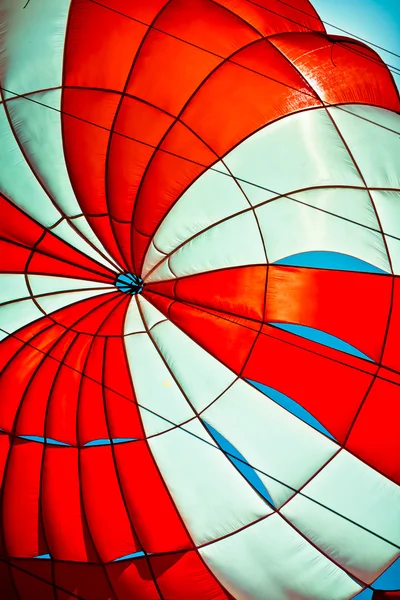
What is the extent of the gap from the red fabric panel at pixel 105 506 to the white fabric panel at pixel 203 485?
0.43 metres

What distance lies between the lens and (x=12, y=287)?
5926 millimetres

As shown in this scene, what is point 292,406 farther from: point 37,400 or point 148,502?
point 37,400

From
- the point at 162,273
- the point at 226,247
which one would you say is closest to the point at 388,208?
the point at 226,247

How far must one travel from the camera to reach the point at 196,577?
5477 mm

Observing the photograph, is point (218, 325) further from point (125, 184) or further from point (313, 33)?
point (313, 33)

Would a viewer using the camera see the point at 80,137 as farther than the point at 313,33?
Yes

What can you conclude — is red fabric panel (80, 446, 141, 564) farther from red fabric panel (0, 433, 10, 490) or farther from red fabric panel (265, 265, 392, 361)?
red fabric panel (265, 265, 392, 361)

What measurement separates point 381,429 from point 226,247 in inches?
68.1

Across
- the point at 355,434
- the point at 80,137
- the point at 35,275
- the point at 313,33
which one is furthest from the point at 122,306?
the point at 313,33

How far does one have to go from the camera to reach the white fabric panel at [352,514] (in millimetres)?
5086

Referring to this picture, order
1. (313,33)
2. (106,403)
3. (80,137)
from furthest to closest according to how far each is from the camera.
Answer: (106,403) < (80,137) < (313,33)

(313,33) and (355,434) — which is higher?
(313,33)

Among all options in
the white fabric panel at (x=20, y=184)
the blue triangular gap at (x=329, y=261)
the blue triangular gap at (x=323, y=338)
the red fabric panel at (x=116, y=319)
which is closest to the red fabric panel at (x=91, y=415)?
the red fabric panel at (x=116, y=319)

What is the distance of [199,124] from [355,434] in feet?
8.23
